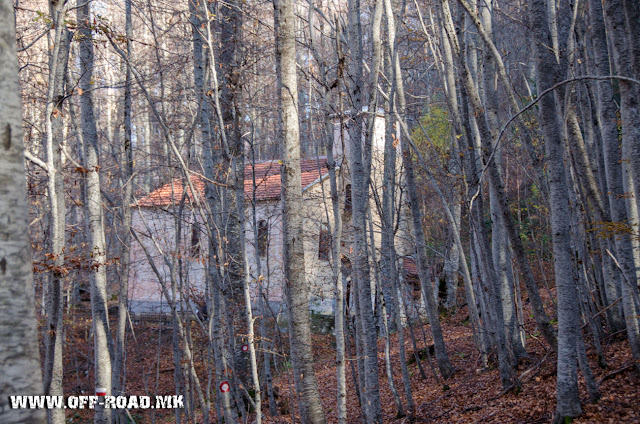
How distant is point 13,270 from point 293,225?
388 cm

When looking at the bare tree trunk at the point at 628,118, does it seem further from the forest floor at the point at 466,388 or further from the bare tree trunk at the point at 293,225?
the bare tree trunk at the point at 293,225

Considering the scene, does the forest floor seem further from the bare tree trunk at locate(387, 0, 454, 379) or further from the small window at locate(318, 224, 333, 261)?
the small window at locate(318, 224, 333, 261)

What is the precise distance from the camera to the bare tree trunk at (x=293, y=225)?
5895 millimetres

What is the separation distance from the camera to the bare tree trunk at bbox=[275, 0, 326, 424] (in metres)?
5.89

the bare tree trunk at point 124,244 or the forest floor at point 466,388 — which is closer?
the forest floor at point 466,388

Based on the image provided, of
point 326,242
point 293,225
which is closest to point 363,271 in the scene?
point 293,225

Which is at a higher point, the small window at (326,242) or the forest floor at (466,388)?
the small window at (326,242)

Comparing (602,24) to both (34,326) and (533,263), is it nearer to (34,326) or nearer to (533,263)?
(34,326)

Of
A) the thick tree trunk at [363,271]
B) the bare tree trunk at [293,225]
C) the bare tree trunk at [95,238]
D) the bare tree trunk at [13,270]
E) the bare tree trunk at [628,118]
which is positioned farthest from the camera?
the bare tree trunk at [95,238]

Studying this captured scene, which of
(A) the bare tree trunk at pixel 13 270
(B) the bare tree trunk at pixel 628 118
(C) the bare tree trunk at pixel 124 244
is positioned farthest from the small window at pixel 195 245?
(B) the bare tree trunk at pixel 628 118

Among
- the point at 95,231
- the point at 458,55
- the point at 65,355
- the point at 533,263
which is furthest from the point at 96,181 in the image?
the point at 533,263

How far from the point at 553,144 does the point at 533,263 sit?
14563 mm

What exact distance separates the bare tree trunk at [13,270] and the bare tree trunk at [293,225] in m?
3.68

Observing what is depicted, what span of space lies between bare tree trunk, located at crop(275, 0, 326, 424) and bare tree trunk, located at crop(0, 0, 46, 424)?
3.68 m
